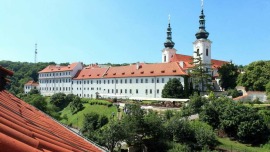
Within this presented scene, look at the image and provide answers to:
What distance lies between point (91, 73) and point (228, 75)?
1392 inches

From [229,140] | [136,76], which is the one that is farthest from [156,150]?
[136,76]

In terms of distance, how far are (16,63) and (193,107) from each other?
5137 inches

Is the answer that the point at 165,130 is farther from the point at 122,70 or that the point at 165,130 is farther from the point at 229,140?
the point at 122,70

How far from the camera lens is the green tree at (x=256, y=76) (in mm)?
56759

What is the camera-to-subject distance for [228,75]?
65.2m

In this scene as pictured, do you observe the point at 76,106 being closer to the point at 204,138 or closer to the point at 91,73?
the point at 91,73

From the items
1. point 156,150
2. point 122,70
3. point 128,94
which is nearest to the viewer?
point 156,150

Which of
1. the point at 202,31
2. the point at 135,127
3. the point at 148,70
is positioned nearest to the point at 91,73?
the point at 148,70

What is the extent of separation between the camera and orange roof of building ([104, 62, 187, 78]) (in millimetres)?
63156

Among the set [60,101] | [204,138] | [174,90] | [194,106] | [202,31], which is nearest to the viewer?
[204,138]

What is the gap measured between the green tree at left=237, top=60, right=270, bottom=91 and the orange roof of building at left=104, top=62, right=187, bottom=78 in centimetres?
1218

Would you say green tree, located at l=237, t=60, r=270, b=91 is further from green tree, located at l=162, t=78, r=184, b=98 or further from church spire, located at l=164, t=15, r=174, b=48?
church spire, located at l=164, t=15, r=174, b=48

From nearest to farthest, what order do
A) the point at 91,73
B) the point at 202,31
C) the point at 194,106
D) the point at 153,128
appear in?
the point at 153,128, the point at 194,106, the point at 202,31, the point at 91,73

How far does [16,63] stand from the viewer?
152750mm
